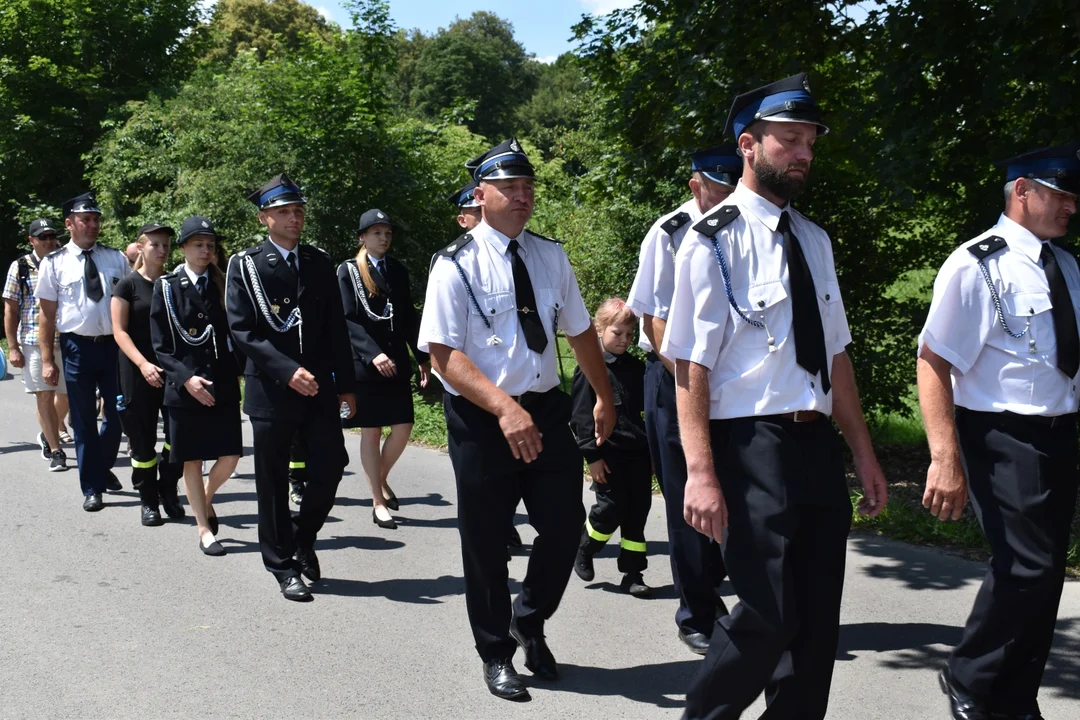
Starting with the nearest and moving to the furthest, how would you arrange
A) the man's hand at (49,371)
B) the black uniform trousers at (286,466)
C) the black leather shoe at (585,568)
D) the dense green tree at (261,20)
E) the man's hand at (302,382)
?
the man's hand at (302,382)
the black uniform trousers at (286,466)
the black leather shoe at (585,568)
the man's hand at (49,371)
the dense green tree at (261,20)

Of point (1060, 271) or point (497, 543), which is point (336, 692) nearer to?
point (497, 543)

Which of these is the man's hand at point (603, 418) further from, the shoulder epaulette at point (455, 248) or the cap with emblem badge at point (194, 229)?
the cap with emblem badge at point (194, 229)

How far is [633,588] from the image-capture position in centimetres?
645

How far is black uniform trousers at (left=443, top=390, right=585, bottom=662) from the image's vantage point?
495 cm

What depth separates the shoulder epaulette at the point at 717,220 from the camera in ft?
12.0

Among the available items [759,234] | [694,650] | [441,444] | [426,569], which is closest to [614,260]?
[441,444]

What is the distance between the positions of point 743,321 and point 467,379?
147 cm

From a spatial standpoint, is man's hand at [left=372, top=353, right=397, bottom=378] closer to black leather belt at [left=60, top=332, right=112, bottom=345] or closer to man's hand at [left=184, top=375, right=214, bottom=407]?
man's hand at [left=184, top=375, right=214, bottom=407]

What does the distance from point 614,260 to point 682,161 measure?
3710mm

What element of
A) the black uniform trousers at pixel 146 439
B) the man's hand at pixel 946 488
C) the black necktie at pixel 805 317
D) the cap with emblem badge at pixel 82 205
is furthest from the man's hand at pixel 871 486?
the cap with emblem badge at pixel 82 205

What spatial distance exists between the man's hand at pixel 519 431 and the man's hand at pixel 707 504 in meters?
1.18

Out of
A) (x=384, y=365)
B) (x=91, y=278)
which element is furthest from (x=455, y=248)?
(x=91, y=278)

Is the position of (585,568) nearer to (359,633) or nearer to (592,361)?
(359,633)

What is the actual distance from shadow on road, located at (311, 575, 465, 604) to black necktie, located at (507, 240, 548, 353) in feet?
6.97
